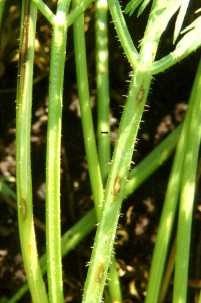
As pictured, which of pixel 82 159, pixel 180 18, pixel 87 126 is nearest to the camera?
pixel 180 18

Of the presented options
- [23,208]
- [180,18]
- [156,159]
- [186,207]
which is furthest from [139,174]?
[180,18]

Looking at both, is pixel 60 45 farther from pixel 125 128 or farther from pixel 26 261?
pixel 26 261

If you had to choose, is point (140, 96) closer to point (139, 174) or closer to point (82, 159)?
point (139, 174)

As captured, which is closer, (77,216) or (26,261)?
(26,261)

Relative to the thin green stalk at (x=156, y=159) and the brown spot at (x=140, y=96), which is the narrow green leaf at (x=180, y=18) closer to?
the brown spot at (x=140, y=96)

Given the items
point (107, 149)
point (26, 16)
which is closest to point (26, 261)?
point (107, 149)

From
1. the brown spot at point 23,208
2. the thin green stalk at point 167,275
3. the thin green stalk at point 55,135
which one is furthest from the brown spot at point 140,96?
the thin green stalk at point 167,275
